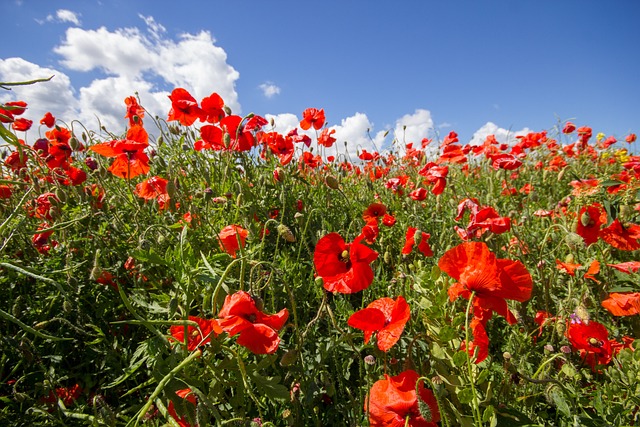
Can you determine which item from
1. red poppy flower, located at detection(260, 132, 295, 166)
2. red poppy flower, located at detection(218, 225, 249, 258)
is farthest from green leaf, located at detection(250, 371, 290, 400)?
red poppy flower, located at detection(260, 132, 295, 166)

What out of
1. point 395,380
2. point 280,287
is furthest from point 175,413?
point 280,287

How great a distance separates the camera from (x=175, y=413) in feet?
3.51

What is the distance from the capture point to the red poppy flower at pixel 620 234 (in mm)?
1640

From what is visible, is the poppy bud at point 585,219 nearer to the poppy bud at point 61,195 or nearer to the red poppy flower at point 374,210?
the red poppy flower at point 374,210

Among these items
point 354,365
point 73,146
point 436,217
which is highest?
point 73,146

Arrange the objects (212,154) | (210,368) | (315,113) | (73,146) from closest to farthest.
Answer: (210,368)
(73,146)
(212,154)
(315,113)

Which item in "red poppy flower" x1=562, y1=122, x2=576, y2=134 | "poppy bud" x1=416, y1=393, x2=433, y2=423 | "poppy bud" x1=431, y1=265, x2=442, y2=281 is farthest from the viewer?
"red poppy flower" x1=562, y1=122, x2=576, y2=134

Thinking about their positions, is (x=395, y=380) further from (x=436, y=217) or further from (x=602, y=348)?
(x=436, y=217)

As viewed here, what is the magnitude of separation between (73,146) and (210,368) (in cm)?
221

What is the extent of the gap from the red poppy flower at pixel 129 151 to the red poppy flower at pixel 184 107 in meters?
0.44

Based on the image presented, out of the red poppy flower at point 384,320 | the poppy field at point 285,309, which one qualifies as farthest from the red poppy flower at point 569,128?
the red poppy flower at point 384,320

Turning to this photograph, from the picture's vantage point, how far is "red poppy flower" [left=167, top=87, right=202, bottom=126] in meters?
2.35

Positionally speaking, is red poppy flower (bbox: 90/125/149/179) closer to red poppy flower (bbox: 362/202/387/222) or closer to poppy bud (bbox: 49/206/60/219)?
poppy bud (bbox: 49/206/60/219)

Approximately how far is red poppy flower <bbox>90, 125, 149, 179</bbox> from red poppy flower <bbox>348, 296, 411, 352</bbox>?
57.1 inches
